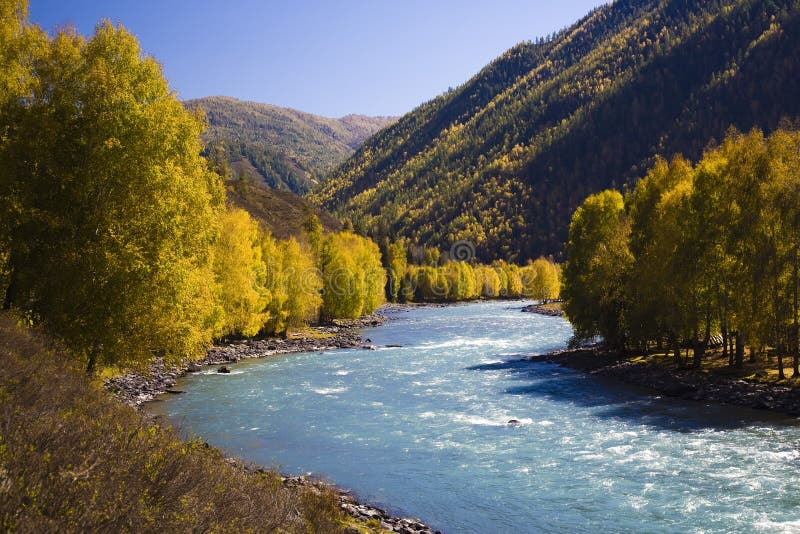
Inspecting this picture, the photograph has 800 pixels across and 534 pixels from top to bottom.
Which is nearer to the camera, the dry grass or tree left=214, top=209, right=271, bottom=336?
the dry grass

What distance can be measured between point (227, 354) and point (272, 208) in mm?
124186

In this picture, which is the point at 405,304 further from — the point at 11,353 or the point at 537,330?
the point at 11,353

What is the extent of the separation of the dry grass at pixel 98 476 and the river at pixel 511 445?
912 centimetres

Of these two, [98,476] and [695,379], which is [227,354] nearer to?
[695,379]

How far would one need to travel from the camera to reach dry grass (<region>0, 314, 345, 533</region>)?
8.13m

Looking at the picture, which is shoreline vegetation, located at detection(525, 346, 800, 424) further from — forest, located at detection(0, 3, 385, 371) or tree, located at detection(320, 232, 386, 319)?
tree, located at detection(320, 232, 386, 319)

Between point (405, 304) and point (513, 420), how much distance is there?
144646mm

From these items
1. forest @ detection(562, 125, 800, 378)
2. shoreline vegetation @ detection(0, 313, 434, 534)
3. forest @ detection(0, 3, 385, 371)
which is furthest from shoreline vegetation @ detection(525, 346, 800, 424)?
forest @ detection(0, 3, 385, 371)

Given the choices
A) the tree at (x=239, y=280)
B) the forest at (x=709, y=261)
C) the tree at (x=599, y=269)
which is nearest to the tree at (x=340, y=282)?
the tree at (x=239, y=280)

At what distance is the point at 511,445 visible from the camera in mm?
28672

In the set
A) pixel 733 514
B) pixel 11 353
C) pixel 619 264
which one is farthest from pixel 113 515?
pixel 619 264

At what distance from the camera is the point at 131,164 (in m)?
22.5

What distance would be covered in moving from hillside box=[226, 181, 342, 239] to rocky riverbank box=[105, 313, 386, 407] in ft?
196

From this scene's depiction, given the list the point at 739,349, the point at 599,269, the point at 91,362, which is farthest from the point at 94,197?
the point at 599,269
